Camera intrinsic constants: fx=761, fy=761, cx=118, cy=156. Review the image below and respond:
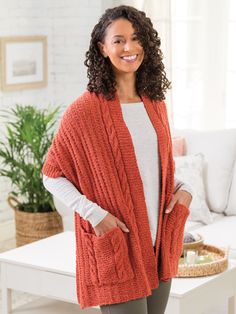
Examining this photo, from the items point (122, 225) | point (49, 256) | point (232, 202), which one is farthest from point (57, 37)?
point (122, 225)

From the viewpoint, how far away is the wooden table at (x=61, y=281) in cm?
311

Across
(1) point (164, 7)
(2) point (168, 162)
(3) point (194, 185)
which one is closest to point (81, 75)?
(1) point (164, 7)

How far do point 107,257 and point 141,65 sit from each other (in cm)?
58

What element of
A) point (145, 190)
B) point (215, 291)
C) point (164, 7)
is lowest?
point (215, 291)

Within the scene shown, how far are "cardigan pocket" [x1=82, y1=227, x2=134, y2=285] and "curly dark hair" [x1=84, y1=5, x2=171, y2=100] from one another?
404mm

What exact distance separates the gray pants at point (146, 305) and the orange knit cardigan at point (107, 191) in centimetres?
2

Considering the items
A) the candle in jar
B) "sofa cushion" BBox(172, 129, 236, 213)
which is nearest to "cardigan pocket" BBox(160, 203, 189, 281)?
the candle in jar

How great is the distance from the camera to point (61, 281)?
11.2ft

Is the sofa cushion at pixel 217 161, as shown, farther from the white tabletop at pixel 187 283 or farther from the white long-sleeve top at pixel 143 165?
the white long-sleeve top at pixel 143 165

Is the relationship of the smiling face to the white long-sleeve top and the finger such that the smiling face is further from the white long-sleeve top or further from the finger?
the finger

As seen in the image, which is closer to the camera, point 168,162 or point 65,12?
point 168,162

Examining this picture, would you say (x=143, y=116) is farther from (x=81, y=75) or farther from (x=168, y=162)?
(x=81, y=75)

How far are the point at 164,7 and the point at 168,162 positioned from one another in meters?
3.31

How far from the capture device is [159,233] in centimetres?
225
